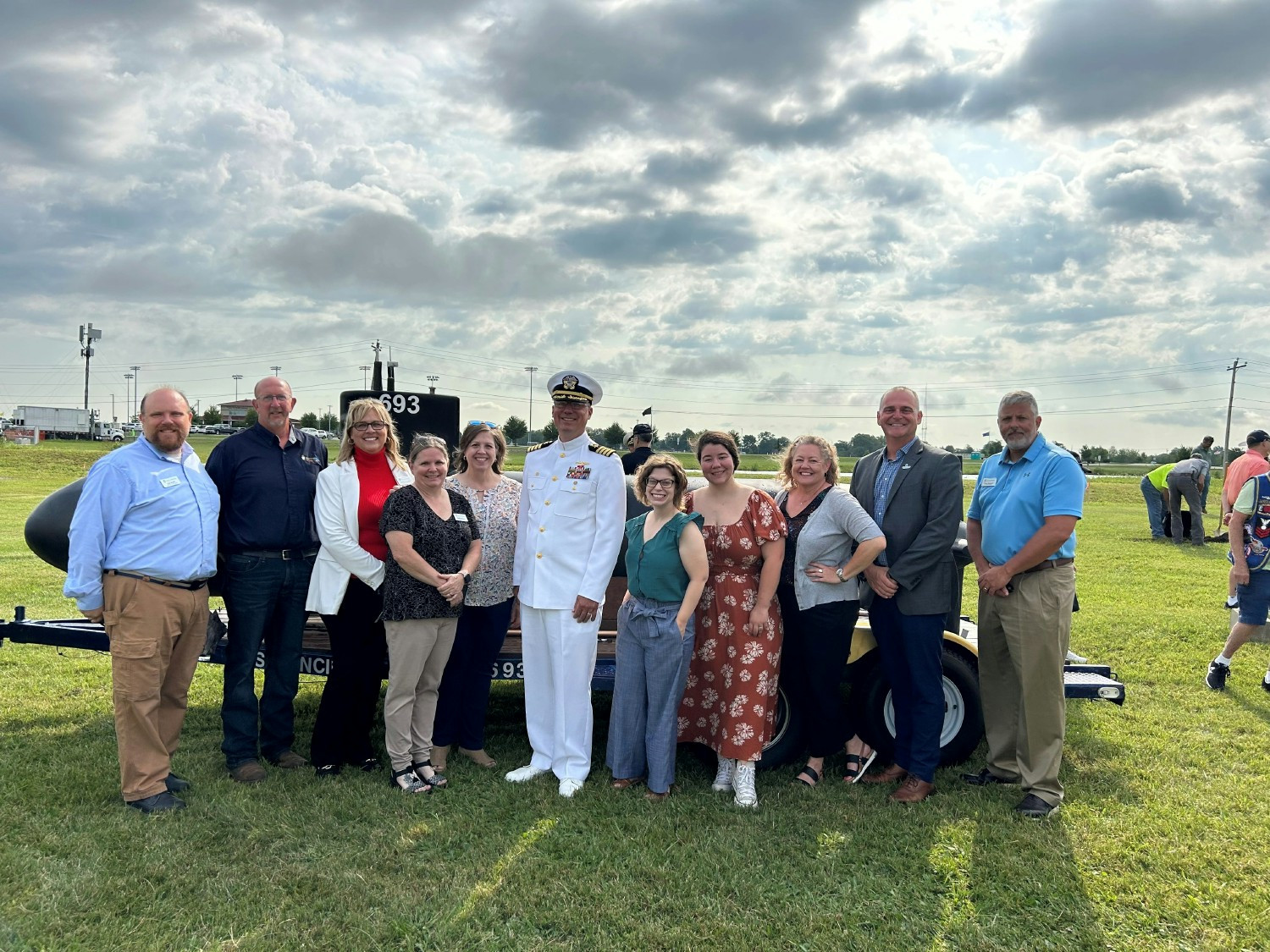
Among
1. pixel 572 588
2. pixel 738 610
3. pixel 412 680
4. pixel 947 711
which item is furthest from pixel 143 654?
pixel 947 711

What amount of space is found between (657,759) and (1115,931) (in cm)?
195

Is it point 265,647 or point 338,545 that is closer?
point 338,545

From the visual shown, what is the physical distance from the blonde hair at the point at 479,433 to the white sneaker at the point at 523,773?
1.54 m

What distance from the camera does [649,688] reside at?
14.2 feet

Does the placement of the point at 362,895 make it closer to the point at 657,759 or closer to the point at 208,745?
the point at 657,759

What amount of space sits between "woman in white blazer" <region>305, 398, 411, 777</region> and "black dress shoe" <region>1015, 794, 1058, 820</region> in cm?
316

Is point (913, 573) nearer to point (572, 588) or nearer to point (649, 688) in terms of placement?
point (649, 688)

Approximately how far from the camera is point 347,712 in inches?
179

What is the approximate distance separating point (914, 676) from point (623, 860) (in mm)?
1662

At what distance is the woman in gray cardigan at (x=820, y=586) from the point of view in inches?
167

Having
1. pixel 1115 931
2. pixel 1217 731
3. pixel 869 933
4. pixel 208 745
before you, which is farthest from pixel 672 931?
pixel 1217 731

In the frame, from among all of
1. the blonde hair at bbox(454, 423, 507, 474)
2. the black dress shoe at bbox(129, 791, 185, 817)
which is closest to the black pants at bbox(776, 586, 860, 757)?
the blonde hair at bbox(454, 423, 507, 474)

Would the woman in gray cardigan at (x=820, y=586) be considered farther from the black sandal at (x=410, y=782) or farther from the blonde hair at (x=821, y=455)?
the black sandal at (x=410, y=782)

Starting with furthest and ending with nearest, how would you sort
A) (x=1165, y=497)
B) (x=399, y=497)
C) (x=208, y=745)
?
(x=1165, y=497) → (x=208, y=745) → (x=399, y=497)
